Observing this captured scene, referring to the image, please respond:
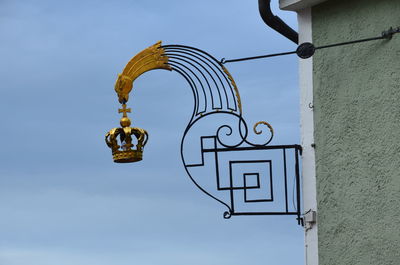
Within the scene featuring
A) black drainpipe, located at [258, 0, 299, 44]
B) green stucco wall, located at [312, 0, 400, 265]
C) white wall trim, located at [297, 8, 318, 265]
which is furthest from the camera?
black drainpipe, located at [258, 0, 299, 44]

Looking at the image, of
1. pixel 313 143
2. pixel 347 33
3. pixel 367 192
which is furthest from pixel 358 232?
pixel 347 33

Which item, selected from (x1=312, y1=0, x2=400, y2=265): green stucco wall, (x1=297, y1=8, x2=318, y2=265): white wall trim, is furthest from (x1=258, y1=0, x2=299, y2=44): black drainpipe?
(x1=312, y1=0, x2=400, y2=265): green stucco wall

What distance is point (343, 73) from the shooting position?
1080 centimetres

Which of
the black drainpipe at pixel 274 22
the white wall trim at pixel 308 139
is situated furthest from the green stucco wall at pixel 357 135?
the black drainpipe at pixel 274 22

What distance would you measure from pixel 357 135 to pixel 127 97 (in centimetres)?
229

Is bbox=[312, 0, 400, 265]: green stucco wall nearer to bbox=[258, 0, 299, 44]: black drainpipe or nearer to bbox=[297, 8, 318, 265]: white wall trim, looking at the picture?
bbox=[297, 8, 318, 265]: white wall trim

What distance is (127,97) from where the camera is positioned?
443 inches

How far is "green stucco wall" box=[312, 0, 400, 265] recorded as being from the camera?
10.2 meters

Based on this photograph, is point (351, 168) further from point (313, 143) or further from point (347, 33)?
point (347, 33)

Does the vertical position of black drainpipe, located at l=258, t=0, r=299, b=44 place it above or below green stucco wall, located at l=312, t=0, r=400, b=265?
above

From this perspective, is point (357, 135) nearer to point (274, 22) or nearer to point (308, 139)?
point (308, 139)

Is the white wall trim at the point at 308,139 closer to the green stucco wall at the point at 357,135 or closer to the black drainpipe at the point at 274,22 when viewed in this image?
the green stucco wall at the point at 357,135

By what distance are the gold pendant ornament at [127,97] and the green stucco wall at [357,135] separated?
157cm

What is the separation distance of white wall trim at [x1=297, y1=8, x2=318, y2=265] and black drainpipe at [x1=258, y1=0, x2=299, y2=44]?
1.09 ft
